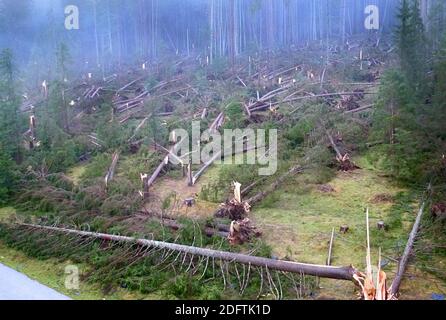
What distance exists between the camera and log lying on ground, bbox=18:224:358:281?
17.8 feet

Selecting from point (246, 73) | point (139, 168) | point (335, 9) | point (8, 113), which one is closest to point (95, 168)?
point (139, 168)

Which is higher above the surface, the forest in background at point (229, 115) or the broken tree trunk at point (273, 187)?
the forest in background at point (229, 115)

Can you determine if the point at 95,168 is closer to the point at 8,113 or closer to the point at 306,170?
the point at 8,113

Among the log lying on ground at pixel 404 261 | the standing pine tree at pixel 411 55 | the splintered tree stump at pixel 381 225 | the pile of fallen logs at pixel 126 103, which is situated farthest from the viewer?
the pile of fallen logs at pixel 126 103

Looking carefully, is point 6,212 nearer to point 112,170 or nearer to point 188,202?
point 112,170

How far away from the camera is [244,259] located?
20.0 ft

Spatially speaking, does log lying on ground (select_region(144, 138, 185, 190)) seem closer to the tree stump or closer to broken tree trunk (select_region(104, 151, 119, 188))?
broken tree trunk (select_region(104, 151, 119, 188))

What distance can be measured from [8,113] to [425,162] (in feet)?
31.7

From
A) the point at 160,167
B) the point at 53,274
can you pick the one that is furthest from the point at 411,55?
the point at 53,274

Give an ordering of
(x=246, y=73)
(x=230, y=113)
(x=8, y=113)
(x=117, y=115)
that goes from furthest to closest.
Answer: (x=246, y=73)
(x=117, y=115)
(x=230, y=113)
(x=8, y=113)

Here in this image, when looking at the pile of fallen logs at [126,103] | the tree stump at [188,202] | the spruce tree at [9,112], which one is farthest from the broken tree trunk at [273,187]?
the pile of fallen logs at [126,103]

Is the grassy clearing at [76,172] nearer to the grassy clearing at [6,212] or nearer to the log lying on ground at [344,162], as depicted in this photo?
the grassy clearing at [6,212]

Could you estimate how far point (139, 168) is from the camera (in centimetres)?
1056

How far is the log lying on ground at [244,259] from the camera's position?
5.42 meters
